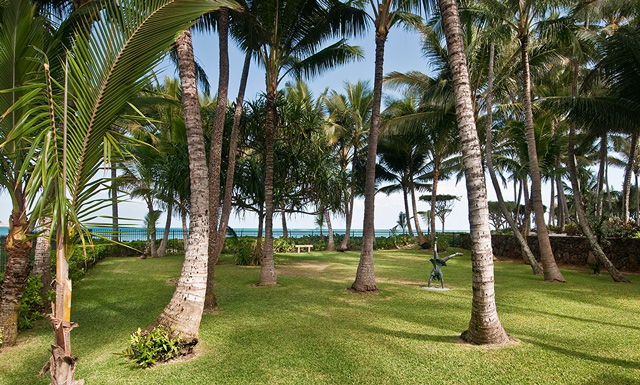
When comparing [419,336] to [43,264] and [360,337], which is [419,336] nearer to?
[360,337]

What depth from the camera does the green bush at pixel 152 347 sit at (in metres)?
4.65

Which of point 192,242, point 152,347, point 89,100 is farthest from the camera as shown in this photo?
point 192,242

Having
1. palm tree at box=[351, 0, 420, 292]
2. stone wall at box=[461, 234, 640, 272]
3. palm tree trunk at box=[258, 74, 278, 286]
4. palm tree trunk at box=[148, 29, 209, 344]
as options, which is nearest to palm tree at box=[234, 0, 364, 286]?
palm tree trunk at box=[258, 74, 278, 286]

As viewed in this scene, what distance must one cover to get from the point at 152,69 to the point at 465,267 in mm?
14695

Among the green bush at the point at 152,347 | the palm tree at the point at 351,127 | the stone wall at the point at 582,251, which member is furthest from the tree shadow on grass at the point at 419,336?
the palm tree at the point at 351,127

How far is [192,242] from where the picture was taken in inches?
218

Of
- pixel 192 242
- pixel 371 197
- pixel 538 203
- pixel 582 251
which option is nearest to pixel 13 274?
pixel 192 242

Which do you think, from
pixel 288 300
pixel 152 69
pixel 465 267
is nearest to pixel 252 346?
pixel 288 300

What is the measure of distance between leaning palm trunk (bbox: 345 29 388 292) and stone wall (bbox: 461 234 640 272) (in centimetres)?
874

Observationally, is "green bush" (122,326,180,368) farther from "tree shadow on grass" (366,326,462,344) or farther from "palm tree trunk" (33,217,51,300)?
"palm tree trunk" (33,217,51,300)

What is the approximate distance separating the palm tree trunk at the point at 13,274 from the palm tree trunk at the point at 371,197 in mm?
6420

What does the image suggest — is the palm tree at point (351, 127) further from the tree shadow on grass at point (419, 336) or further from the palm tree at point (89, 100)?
the palm tree at point (89, 100)

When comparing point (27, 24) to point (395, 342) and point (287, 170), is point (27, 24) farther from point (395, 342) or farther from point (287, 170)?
point (287, 170)

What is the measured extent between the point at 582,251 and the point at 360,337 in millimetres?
12833
